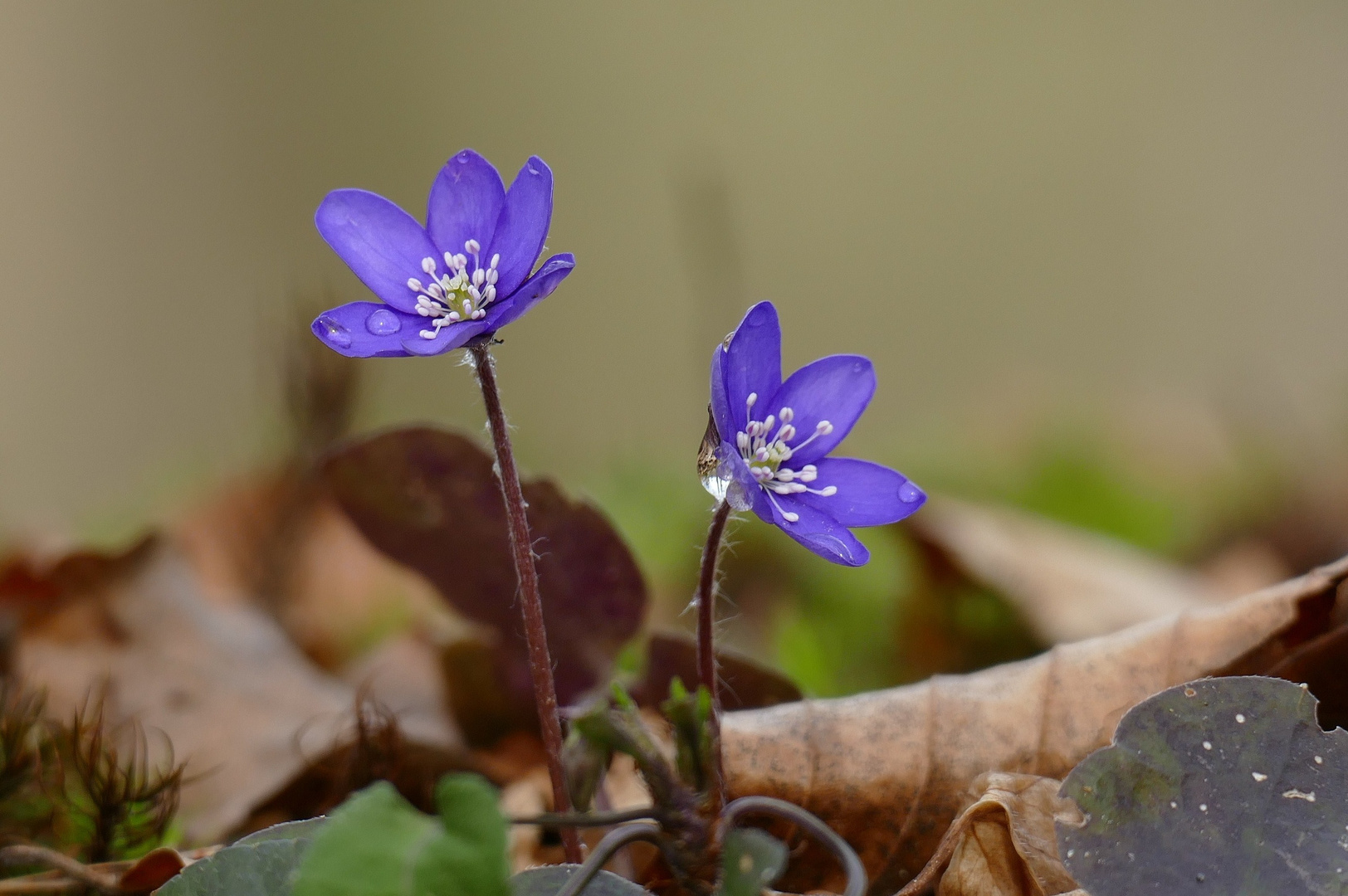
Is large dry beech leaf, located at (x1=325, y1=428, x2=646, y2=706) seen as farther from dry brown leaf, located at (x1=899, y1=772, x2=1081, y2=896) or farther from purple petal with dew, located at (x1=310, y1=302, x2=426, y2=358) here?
dry brown leaf, located at (x1=899, y1=772, x2=1081, y2=896)

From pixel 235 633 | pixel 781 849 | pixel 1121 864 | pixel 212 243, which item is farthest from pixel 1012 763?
pixel 212 243

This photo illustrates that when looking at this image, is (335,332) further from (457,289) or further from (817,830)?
(817,830)

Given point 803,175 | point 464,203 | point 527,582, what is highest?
point 803,175

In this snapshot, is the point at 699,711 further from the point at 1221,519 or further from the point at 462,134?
the point at 462,134

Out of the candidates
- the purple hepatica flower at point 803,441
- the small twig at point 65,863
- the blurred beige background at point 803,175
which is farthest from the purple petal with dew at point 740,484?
the blurred beige background at point 803,175

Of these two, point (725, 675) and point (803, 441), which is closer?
point (803, 441)

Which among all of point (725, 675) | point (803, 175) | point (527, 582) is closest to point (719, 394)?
point (527, 582)
